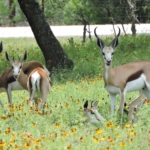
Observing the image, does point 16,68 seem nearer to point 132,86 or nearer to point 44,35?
point 132,86

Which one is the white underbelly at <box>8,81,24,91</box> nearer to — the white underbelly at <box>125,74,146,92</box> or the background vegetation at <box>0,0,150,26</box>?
the white underbelly at <box>125,74,146,92</box>

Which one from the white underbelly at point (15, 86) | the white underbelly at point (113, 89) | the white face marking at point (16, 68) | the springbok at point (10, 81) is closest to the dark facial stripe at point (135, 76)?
the white underbelly at point (113, 89)

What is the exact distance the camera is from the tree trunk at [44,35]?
15.0 metres

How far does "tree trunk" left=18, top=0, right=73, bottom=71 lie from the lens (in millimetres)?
14953

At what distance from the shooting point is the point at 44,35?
1510cm

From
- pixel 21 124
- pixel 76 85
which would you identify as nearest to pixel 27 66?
pixel 76 85

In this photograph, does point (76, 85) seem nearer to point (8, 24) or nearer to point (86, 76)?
point (86, 76)

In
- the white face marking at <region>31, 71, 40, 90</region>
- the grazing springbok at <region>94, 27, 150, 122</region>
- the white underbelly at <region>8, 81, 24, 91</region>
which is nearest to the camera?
the grazing springbok at <region>94, 27, 150, 122</region>

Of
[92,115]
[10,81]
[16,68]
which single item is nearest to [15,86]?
[10,81]

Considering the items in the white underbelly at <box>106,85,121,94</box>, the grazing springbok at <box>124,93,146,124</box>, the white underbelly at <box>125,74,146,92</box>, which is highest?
the white underbelly at <box>125,74,146,92</box>

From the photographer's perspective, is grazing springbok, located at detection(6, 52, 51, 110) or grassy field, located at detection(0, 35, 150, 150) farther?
grazing springbok, located at detection(6, 52, 51, 110)

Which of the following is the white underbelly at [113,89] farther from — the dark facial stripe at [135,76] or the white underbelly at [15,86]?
the white underbelly at [15,86]

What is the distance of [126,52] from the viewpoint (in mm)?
16844

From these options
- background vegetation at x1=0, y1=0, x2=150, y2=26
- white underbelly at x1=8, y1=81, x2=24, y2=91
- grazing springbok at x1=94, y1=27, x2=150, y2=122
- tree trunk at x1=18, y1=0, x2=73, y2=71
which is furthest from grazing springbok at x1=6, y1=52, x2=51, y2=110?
background vegetation at x1=0, y1=0, x2=150, y2=26
